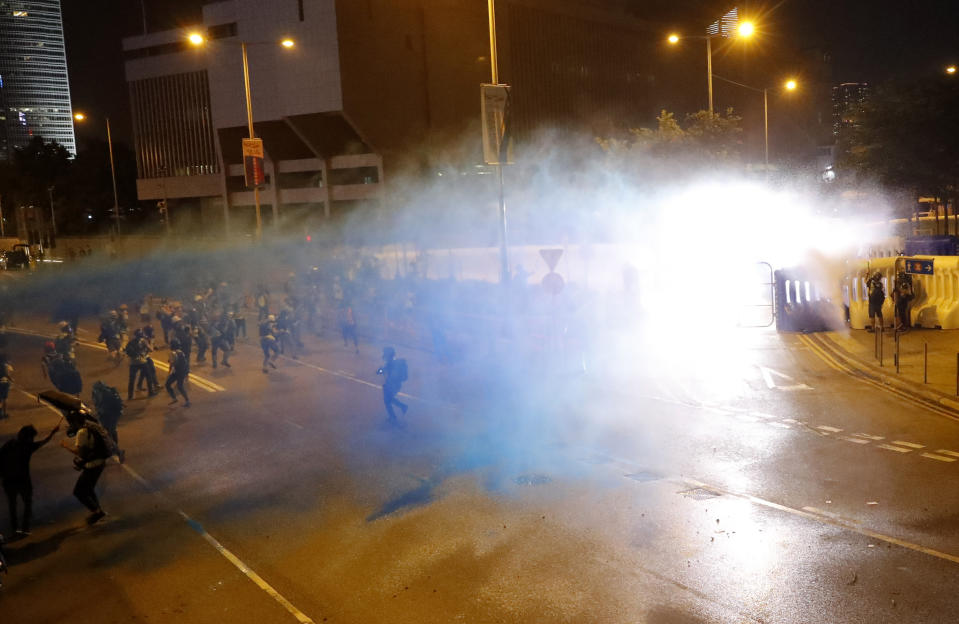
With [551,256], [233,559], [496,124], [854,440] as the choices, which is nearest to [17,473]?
[233,559]

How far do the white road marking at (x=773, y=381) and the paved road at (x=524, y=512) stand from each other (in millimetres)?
87

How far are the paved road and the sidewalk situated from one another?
0.60 meters

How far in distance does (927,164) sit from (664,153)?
40.6 ft

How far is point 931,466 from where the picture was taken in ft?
30.1

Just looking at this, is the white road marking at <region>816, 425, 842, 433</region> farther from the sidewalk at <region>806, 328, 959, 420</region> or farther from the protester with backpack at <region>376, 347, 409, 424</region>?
the protester with backpack at <region>376, 347, 409, 424</region>

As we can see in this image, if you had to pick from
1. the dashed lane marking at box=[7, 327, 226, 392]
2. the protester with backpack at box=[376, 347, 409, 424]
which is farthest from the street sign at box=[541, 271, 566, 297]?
the dashed lane marking at box=[7, 327, 226, 392]

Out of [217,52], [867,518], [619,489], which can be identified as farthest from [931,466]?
[217,52]

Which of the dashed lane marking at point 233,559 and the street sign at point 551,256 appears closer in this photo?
the dashed lane marking at point 233,559

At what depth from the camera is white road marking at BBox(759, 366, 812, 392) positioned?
1386 cm

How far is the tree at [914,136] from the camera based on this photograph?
32.7 metres

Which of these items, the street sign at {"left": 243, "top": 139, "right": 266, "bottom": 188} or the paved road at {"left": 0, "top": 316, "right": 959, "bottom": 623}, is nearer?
the paved road at {"left": 0, "top": 316, "right": 959, "bottom": 623}

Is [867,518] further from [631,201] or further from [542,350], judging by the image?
[631,201]

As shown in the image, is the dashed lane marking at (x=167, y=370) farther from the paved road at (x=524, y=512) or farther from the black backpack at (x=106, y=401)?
the black backpack at (x=106, y=401)

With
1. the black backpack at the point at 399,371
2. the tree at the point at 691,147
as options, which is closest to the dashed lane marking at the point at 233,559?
the black backpack at the point at 399,371
